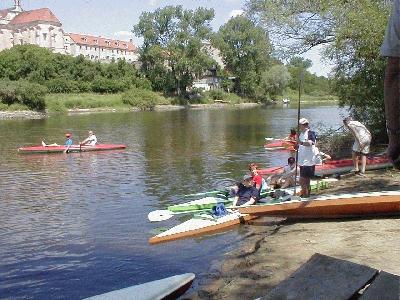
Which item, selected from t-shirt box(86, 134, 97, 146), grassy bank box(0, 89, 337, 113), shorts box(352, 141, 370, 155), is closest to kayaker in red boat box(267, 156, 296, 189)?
shorts box(352, 141, 370, 155)

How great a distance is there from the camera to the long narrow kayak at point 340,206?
9.60 meters

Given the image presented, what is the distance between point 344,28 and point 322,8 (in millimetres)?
3300

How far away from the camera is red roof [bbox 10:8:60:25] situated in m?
123

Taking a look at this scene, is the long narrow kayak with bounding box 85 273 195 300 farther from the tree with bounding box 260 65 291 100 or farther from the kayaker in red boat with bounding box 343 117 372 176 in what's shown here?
the tree with bounding box 260 65 291 100

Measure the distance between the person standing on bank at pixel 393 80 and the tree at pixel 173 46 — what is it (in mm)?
89470

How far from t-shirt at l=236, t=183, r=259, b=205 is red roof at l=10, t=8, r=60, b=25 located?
122 m

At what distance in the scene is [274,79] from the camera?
9825 centimetres

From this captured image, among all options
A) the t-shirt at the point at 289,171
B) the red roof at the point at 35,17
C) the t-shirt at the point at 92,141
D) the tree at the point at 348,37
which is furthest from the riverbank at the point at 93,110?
the red roof at the point at 35,17

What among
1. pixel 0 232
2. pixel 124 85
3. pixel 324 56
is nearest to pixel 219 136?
pixel 324 56

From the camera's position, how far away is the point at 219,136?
114 feet

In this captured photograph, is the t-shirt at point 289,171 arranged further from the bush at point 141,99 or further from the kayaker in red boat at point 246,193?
the bush at point 141,99

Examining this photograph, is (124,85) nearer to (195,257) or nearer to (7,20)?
(7,20)

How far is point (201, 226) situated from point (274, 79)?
9020 centimetres

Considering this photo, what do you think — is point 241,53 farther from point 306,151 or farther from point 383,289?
point 383,289
